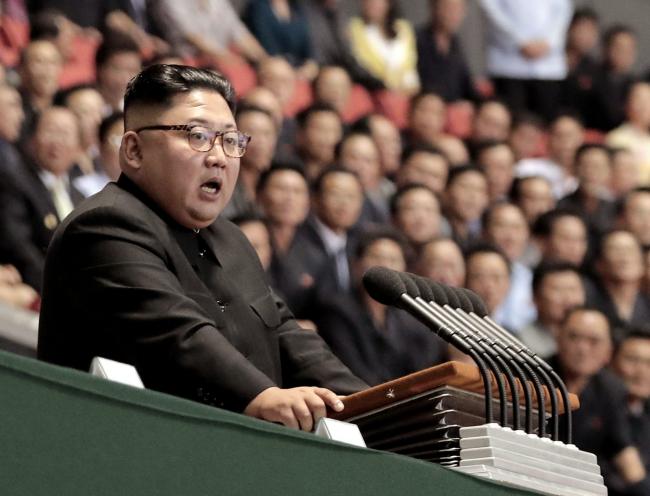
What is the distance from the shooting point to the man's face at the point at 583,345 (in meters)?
4.57

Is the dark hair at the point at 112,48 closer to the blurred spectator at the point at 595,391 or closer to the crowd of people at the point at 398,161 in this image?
the crowd of people at the point at 398,161

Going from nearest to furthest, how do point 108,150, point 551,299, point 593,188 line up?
point 108,150, point 551,299, point 593,188

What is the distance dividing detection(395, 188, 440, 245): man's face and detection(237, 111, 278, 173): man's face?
55 cm

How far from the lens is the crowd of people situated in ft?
14.2

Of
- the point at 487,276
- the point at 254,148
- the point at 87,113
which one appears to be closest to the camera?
the point at 87,113

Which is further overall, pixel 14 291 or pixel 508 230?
pixel 508 230

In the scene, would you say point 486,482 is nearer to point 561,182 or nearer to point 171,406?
point 171,406

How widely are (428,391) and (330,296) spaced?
8.97 ft

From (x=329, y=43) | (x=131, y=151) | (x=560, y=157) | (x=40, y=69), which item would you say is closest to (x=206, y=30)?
(x=329, y=43)

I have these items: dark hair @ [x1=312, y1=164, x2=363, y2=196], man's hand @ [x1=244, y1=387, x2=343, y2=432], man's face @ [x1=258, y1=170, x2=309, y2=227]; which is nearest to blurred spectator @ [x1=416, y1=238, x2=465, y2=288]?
dark hair @ [x1=312, y1=164, x2=363, y2=196]

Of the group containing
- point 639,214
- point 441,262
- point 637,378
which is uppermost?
point 441,262

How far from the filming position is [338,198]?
487 centimetres

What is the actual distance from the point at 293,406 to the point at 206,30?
443 centimetres

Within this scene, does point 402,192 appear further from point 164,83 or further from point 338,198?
point 164,83
